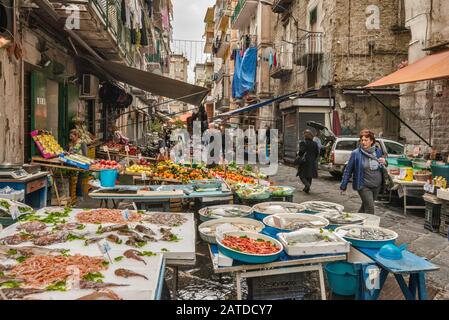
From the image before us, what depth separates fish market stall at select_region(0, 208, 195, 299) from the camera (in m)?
2.77

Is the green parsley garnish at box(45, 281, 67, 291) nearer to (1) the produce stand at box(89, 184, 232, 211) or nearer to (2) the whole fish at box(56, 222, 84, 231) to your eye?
(2) the whole fish at box(56, 222, 84, 231)

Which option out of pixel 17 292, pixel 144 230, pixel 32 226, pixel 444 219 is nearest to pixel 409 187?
pixel 444 219

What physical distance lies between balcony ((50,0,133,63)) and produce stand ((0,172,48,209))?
3.57 metres

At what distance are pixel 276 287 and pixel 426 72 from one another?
7004mm

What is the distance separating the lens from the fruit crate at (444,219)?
23.8 feet

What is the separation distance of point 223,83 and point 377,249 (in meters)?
39.9

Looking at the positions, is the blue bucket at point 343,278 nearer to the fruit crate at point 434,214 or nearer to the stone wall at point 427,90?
the fruit crate at point 434,214

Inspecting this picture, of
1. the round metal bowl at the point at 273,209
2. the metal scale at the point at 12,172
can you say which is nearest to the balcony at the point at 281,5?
the round metal bowl at the point at 273,209

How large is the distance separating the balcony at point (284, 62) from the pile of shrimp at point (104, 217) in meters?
20.7

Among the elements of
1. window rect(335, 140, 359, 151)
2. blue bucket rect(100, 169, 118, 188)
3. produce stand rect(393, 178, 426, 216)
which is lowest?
produce stand rect(393, 178, 426, 216)

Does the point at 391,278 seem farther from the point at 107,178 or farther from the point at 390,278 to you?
the point at 107,178

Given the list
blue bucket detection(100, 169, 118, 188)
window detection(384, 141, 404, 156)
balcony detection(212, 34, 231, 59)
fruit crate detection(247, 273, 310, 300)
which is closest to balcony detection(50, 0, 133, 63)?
blue bucket detection(100, 169, 118, 188)

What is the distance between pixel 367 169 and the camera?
22.5 feet
